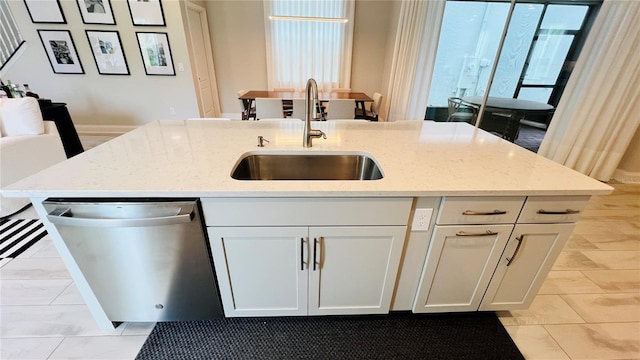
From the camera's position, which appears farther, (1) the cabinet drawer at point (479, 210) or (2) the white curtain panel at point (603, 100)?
(2) the white curtain panel at point (603, 100)

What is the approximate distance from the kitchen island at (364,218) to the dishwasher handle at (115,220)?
0.22 feet

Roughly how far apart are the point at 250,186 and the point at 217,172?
213 millimetres

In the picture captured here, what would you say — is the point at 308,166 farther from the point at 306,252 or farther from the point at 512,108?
the point at 512,108

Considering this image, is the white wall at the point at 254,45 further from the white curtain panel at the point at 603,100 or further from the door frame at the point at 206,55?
the white curtain panel at the point at 603,100

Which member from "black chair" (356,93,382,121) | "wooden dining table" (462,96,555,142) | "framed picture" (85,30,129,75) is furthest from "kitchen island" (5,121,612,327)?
"framed picture" (85,30,129,75)

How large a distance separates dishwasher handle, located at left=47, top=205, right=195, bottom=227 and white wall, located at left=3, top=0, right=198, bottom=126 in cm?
425

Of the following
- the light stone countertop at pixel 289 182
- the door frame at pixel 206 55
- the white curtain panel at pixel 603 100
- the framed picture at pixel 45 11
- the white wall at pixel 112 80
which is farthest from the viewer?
the door frame at pixel 206 55

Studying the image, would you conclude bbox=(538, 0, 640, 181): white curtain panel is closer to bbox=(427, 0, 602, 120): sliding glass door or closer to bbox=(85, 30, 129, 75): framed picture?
bbox=(427, 0, 602, 120): sliding glass door

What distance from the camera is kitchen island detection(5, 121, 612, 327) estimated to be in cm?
101

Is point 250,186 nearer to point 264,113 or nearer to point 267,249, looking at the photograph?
point 267,249

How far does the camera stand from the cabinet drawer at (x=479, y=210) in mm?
1067

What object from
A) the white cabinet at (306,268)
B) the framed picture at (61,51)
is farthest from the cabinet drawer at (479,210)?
the framed picture at (61,51)

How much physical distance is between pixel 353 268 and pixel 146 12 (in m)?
5.09

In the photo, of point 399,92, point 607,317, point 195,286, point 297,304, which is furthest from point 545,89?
point 195,286
